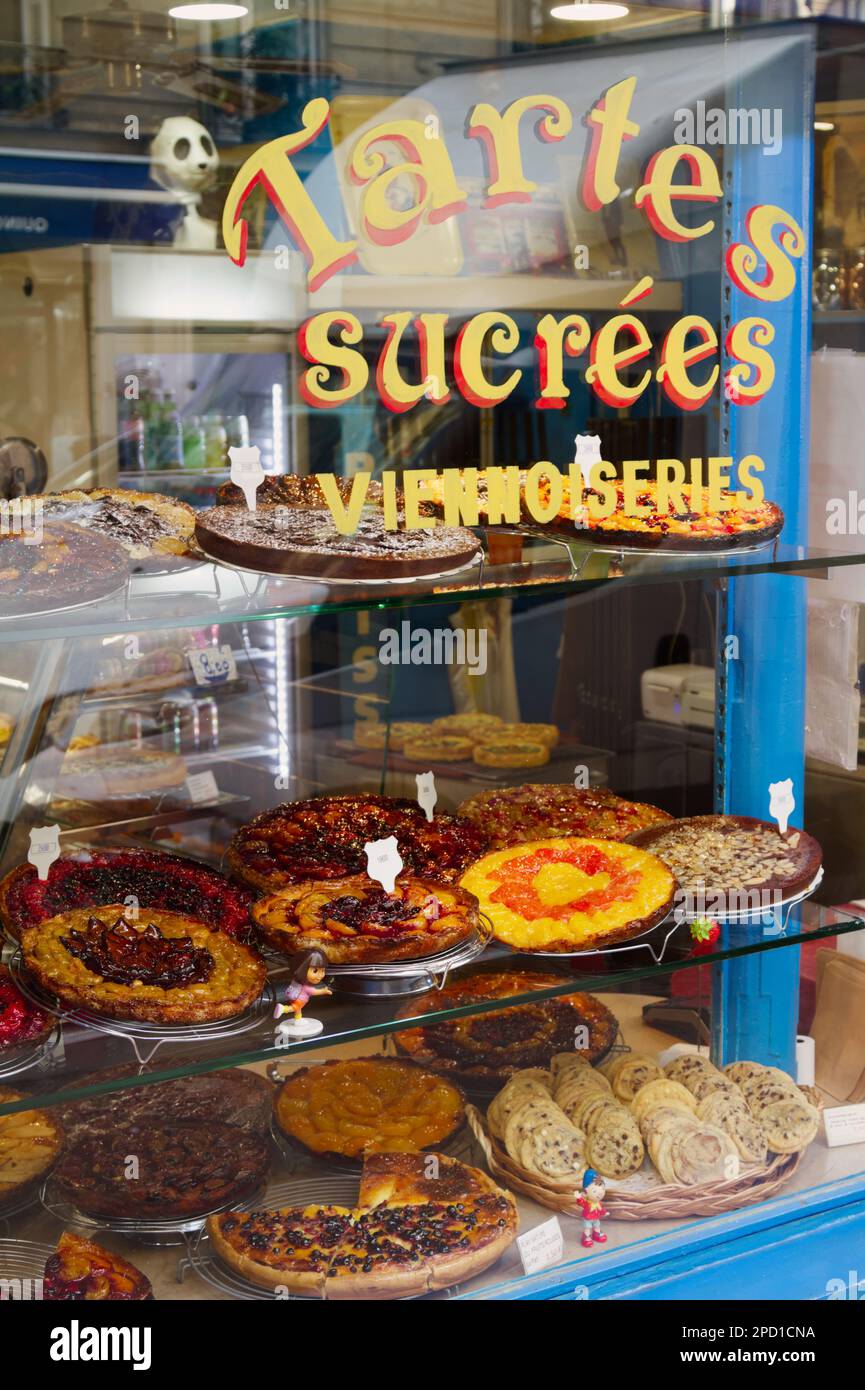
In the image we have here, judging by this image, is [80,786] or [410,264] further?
[410,264]

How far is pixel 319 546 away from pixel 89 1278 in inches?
43.7

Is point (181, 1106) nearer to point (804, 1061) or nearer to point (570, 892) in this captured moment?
point (570, 892)

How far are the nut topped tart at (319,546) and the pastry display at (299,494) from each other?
30 millimetres

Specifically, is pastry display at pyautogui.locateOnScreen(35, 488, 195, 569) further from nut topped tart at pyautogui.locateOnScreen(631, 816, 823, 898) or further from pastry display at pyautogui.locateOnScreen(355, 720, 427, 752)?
pastry display at pyautogui.locateOnScreen(355, 720, 427, 752)

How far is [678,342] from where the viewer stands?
7.75ft

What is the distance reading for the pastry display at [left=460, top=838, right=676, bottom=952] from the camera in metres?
2.14

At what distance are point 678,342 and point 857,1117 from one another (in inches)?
56.5

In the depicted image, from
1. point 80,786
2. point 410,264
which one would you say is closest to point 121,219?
point 410,264

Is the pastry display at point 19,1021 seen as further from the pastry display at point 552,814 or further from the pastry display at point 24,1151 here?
the pastry display at point 552,814

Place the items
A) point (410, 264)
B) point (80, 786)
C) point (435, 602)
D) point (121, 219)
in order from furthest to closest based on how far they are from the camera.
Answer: point (121, 219)
point (410, 264)
point (80, 786)
point (435, 602)

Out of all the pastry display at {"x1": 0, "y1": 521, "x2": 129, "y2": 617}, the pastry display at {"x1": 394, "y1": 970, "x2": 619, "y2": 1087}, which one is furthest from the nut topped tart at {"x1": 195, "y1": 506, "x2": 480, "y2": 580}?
the pastry display at {"x1": 394, "y1": 970, "x2": 619, "y2": 1087}

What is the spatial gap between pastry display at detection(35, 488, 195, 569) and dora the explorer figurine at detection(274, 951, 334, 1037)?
60 centimetres

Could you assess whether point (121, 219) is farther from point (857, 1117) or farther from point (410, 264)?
point (857, 1117)

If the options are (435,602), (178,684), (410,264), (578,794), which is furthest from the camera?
(410,264)
